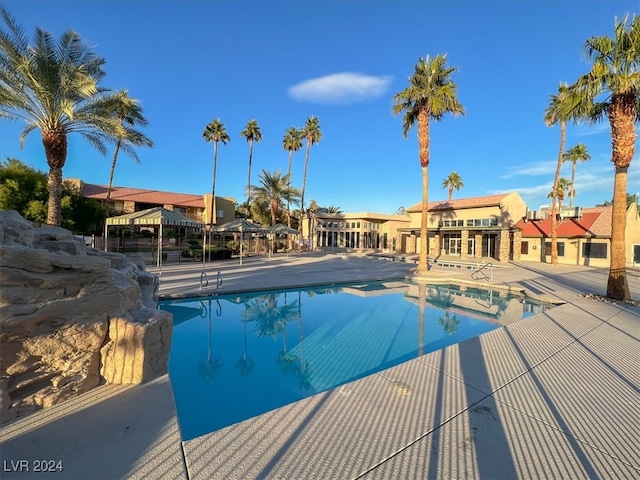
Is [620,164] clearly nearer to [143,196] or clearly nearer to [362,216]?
[362,216]

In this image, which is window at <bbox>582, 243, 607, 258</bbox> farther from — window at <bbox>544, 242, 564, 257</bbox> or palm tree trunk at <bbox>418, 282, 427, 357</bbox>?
palm tree trunk at <bbox>418, 282, 427, 357</bbox>

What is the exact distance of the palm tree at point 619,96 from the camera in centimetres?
939

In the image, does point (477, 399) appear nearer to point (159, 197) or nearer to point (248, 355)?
point (248, 355)

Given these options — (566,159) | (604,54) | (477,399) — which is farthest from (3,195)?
(566,159)

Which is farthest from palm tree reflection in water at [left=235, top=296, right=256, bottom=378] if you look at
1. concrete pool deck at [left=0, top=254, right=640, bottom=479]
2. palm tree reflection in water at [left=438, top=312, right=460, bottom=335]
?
palm tree reflection in water at [left=438, top=312, right=460, bottom=335]

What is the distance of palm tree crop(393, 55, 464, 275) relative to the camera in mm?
14883

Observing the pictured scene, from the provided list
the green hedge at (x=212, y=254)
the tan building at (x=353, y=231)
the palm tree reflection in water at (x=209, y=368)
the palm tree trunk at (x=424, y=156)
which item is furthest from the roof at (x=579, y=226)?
the palm tree reflection in water at (x=209, y=368)

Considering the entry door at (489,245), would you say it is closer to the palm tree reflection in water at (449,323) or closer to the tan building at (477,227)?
the tan building at (477,227)

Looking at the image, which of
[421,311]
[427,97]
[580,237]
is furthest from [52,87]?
[580,237]

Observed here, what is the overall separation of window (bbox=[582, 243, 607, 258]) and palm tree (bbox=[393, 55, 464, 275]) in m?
17.6

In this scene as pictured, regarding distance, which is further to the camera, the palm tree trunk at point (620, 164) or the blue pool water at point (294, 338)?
the palm tree trunk at point (620, 164)

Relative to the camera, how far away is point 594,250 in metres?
23.6

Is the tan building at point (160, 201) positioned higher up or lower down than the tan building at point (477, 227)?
higher up

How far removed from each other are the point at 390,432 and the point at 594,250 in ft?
97.3
